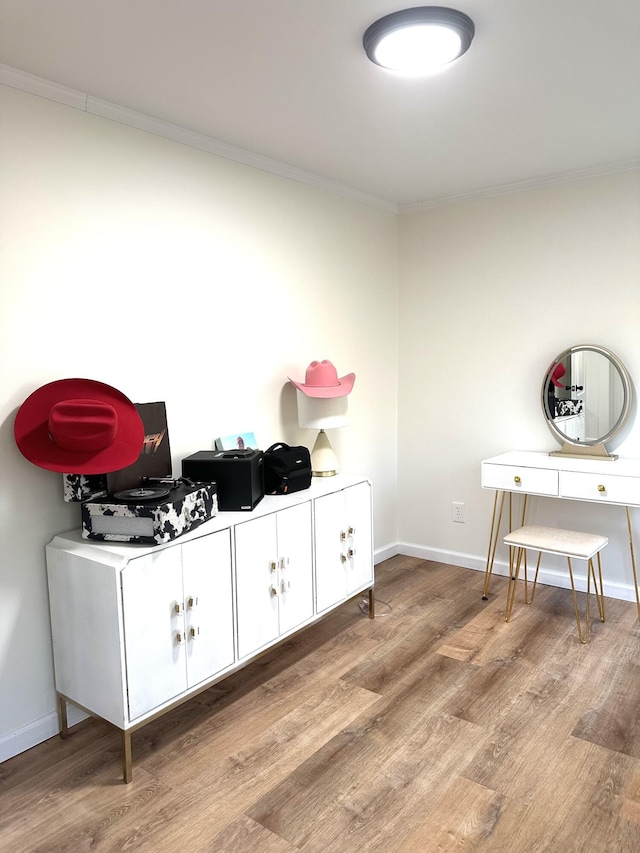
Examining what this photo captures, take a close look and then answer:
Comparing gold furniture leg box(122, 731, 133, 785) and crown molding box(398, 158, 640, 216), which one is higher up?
crown molding box(398, 158, 640, 216)

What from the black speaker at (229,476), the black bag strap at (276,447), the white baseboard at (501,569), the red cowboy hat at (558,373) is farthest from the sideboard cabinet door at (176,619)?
the red cowboy hat at (558,373)

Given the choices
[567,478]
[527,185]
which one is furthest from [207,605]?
[527,185]

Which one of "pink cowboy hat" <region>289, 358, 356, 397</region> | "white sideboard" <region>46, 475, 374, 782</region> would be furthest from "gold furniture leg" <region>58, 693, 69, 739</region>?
"pink cowboy hat" <region>289, 358, 356, 397</region>

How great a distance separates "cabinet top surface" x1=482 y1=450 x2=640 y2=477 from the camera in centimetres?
315

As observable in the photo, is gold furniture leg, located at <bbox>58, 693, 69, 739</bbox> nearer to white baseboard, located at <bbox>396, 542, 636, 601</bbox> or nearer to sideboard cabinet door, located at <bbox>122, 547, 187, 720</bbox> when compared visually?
sideboard cabinet door, located at <bbox>122, 547, 187, 720</bbox>

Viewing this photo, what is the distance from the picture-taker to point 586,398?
3521 millimetres

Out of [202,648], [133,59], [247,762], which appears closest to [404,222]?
[133,59]

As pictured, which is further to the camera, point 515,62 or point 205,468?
point 205,468

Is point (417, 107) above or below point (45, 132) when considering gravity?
above

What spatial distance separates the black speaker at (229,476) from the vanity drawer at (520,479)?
1487 mm

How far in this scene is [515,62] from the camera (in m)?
2.17

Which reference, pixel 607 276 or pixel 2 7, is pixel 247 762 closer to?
pixel 2 7

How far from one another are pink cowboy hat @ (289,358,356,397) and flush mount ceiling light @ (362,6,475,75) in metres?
1.50

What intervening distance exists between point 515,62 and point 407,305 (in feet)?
6.95
